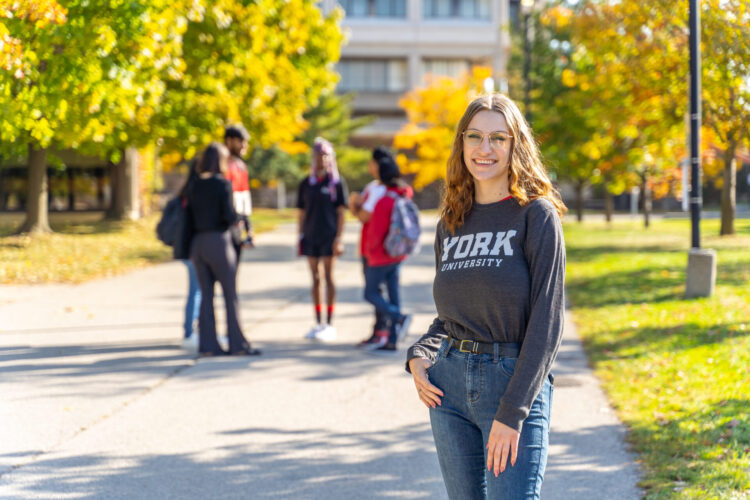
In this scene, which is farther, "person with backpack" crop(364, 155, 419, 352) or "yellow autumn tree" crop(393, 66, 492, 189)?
"yellow autumn tree" crop(393, 66, 492, 189)

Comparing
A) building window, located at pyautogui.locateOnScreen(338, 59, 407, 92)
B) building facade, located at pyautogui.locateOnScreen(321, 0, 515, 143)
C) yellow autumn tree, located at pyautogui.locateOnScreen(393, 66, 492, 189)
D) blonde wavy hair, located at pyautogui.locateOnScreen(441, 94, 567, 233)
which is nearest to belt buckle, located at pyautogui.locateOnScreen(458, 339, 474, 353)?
blonde wavy hair, located at pyautogui.locateOnScreen(441, 94, 567, 233)

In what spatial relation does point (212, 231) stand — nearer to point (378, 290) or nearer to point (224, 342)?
point (224, 342)

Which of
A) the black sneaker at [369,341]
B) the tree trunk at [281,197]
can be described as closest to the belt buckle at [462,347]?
the black sneaker at [369,341]

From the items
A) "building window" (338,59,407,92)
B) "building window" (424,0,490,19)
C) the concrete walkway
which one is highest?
"building window" (424,0,490,19)

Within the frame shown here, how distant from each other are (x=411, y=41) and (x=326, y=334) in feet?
185

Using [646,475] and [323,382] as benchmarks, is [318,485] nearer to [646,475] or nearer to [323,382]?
[646,475]

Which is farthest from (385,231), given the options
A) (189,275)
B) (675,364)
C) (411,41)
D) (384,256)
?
(411,41)

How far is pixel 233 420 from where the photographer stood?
6.14m

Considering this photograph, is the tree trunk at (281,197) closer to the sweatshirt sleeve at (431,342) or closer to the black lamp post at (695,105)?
the black lamp post at (695,105)

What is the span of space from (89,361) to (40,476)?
3.28 m

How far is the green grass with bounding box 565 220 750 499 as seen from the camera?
Answer: 4.86 m

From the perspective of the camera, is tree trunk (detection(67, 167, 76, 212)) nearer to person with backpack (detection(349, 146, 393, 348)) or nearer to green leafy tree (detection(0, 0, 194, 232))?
green leafy tree (detection(0, 0, 194, 232))

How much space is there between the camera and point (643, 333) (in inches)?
360

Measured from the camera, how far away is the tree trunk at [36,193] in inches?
830
